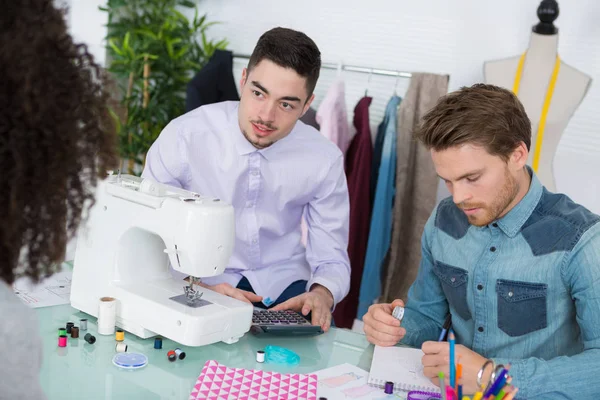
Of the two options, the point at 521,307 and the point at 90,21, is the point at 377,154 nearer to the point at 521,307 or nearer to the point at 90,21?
the point at 521,307

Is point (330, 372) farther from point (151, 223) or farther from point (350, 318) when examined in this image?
point (350, 318)

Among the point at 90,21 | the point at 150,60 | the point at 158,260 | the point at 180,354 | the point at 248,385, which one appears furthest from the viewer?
the point at 90,21

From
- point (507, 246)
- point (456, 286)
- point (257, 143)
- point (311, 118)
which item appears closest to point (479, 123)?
point (507, 246)

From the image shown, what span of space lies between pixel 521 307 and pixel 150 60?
2801 mm

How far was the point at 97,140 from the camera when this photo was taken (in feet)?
3.52

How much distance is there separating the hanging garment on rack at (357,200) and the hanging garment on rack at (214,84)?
0.67m

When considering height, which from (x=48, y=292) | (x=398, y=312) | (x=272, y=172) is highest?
(x=272, y=172)

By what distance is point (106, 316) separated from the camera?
1705mm

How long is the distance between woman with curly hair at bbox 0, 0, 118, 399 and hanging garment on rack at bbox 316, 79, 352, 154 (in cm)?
228

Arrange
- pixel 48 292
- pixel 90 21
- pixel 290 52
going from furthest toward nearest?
pixel 90 21, pixel 290 52, pixel 48 292

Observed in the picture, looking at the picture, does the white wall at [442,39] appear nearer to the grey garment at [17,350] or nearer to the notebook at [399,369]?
the notebook at [399,369]

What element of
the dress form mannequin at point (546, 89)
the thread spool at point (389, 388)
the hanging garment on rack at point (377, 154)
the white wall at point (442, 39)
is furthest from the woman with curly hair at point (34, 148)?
the white wall at point (442, 39)

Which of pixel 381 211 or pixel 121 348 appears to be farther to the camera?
pixel 381 211

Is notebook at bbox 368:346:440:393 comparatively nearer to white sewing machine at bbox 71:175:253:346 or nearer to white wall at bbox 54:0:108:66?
white sewing machine at bbox 71:175:253:346
